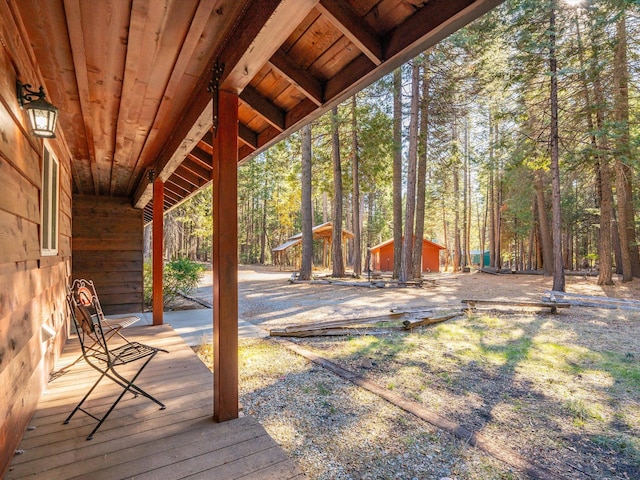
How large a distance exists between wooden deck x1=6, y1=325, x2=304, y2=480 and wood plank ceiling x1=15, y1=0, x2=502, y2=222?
218 centimetres

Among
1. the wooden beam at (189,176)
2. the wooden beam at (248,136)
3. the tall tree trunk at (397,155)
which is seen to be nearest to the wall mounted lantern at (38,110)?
the wooden beam at (248,136)

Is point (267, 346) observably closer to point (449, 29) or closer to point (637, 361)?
point (449, 29)

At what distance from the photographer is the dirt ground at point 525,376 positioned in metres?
2.39

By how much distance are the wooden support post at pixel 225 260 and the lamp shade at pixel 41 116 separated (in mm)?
1051

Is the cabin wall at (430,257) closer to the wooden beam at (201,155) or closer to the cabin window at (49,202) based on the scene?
the wooden beam at (201,155)

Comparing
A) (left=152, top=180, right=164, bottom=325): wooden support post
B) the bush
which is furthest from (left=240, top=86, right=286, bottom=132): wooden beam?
the bush

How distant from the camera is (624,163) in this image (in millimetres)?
9664

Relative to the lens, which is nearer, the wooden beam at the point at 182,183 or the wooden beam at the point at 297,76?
the wooden beam at the point at 297,76

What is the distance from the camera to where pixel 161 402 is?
2553 millimetres

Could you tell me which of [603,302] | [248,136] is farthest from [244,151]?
[603,302]

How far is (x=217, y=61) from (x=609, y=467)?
366 centimetres

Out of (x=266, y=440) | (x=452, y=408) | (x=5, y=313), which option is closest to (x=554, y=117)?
(x=452, y=408)

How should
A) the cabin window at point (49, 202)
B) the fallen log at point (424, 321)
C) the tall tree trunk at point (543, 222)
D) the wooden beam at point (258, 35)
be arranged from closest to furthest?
1. the wooden beam at point (258, 35)
2. the cabin window at point (49, 202)
3. the fallen log at point (424, 321)
4. the tall tree trunk at point (543, 222)

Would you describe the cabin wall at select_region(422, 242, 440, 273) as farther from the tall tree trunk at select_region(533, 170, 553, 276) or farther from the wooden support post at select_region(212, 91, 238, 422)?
the wooden support post at select_region(212, 91, 238, 422)
